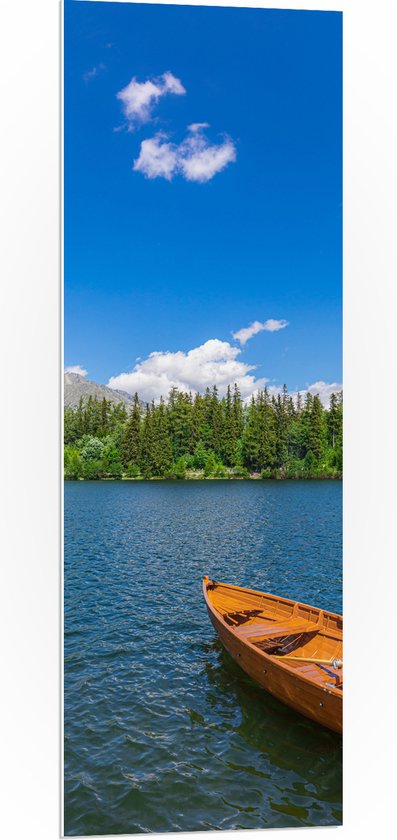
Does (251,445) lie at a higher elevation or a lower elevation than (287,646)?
higher

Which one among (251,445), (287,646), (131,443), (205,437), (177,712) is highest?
(205,437)

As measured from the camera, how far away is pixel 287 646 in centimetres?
454

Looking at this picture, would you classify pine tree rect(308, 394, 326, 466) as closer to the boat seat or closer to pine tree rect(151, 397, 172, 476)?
pine tree rect(151, 397, 172, 476)

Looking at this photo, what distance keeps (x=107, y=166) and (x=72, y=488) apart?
21.5 meters

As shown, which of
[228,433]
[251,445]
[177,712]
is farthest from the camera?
[228,433]

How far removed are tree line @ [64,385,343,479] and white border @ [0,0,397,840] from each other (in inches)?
1003

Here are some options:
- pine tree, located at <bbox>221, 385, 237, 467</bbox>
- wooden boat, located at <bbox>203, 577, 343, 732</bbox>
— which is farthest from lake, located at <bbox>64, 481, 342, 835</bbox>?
pine tree, located at <bbox>221, 385, 237, 467</bbox>

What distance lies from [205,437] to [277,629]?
29609mm

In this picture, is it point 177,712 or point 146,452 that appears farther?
point 146,452

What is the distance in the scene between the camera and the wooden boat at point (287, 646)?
138 inches
